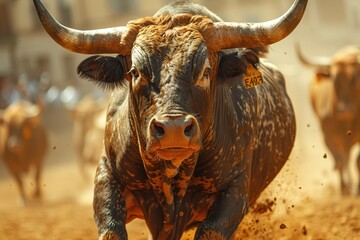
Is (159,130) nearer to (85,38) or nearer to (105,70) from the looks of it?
(105,70)

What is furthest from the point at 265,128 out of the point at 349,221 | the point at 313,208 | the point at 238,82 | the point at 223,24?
the point at 313,208

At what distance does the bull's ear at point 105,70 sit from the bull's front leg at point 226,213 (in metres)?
0.91

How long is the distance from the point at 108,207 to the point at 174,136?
984mm

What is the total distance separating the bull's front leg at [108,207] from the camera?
17.2ft

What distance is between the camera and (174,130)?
15.0 feet

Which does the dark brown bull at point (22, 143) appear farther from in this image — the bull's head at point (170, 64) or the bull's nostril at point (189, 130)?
the bull's nostril at point (189, 130)

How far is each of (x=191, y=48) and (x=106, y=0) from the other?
139 feet

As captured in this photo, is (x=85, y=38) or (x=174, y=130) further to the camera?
(x=85, y=38)

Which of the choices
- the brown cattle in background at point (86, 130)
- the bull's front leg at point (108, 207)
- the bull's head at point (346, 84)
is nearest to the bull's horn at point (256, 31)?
the bull's front leg at point (108, 207)

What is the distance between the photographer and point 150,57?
494 centimetres

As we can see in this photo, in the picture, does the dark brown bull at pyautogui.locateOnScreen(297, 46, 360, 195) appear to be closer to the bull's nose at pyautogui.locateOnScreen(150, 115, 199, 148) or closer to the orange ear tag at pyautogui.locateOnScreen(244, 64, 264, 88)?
the orange ear tag at pyautogui.locateOnScreen(244, 64, 264, 88)

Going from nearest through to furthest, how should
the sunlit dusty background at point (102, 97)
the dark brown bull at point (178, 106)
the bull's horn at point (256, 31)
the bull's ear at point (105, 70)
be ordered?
the dark brown bull at point (178, 106)
the bull's horn at point (256, 31)
the bull's ear at point (105, 70)
the sunlit dusty background at point (102, 97)

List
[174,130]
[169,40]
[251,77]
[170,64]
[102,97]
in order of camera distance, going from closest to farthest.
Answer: [174,130], [170,64], [169,40], [251,77], [102,97]

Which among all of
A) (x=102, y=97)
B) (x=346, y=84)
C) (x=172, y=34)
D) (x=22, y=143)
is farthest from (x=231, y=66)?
(x=102, y=97)
